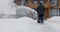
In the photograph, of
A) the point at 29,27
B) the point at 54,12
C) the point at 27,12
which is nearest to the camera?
the point at 29,27

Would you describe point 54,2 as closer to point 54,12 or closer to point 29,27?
point 54,12

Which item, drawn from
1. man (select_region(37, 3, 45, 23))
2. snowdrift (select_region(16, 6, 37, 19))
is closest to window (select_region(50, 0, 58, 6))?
snowdrift (select_region(16, 6, 37, 19))

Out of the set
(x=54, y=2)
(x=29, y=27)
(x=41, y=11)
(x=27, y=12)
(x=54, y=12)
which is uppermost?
(x=41, y=11)

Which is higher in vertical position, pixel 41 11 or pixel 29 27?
pixel 41 11

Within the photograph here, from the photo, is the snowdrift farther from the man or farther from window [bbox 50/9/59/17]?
window [bbox 50/9/59/17]

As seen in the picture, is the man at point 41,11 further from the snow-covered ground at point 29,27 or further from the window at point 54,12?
the window at point 54,12

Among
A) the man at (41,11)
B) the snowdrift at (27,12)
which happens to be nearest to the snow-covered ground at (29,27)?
the man at (41,11)

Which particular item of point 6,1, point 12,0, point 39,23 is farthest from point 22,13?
point 6,1

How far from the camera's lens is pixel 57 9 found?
46375mm

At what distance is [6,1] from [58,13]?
14.6 metres

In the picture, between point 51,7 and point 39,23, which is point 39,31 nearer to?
point 39,23

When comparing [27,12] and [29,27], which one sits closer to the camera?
[29,27]

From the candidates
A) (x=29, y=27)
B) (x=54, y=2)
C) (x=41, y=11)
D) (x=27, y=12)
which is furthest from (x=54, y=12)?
(x=29, y=27)

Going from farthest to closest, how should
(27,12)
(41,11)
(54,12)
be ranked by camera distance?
(54,12) < (27,12) < (41,11)
